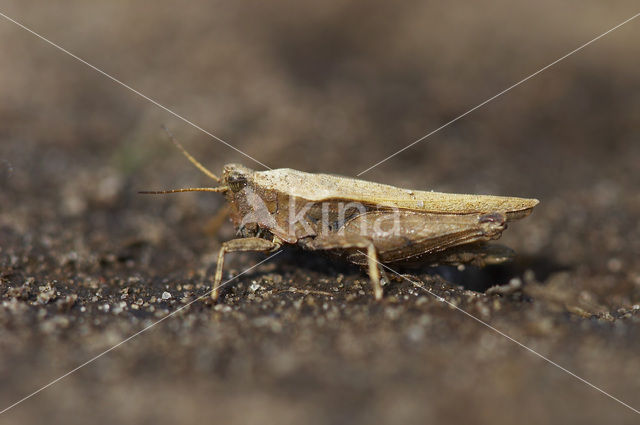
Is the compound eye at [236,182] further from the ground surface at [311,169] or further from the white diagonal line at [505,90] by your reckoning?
the white diagonal line at [505,90]

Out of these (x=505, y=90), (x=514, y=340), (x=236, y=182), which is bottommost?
(x=514, y=340)

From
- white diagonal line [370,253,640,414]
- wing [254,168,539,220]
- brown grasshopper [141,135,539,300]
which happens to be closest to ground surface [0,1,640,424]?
white diagonal line [370,253,640,414]

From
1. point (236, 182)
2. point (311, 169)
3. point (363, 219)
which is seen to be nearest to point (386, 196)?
point (363, 219)

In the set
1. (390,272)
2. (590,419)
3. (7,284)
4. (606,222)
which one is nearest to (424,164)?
(606,222)

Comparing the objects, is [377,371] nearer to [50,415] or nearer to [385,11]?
[50,415]

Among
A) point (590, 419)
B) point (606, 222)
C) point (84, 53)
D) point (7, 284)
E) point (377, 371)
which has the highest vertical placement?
point (84, 53)

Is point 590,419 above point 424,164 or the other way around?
the other way around

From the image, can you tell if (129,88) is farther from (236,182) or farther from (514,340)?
(514,340)
